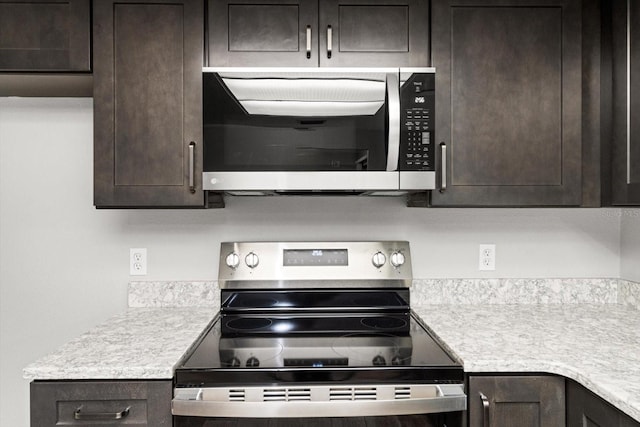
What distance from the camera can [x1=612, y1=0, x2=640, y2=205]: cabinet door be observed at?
1.62m

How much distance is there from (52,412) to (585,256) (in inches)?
78.3

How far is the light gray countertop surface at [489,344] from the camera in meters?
1.27

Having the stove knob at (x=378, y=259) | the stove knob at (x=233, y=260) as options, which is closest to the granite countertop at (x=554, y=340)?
the stove knob at (x=378, y=259)

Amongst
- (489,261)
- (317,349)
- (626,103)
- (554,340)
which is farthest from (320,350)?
(626,103)

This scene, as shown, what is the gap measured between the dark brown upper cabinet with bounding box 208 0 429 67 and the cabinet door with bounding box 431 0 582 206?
0.12m

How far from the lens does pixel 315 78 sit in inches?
65.8

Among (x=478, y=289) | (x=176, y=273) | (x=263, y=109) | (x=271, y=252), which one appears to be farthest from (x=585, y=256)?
(x=176, y=273)

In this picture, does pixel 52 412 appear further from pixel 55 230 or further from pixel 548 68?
pixel 548 68

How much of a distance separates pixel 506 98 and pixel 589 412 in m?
1.03

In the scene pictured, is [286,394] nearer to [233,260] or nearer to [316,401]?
[316,401]

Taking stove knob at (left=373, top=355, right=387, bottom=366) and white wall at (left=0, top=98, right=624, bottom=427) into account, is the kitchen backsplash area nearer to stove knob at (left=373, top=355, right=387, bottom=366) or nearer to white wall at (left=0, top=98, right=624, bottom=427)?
white wall at (left=0, top=98, right=624, bottom=427)

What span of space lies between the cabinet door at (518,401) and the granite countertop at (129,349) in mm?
809

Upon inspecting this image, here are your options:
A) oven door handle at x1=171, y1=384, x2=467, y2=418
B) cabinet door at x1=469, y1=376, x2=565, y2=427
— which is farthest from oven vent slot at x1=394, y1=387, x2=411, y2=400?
cabinet door at x1=469, y1=376, x2=565, y2=427

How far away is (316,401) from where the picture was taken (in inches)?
51.2
